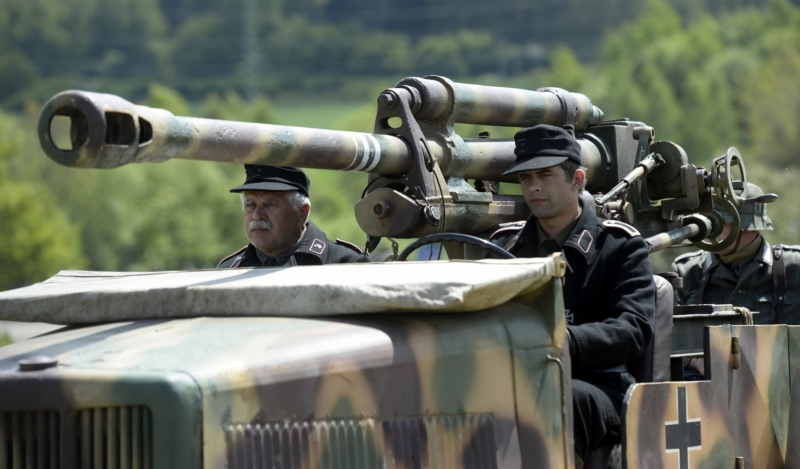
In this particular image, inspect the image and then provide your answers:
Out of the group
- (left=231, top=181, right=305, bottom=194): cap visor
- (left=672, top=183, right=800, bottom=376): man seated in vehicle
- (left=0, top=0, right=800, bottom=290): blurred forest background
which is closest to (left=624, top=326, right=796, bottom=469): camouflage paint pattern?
(left=231, top=181, right=305, bottom=194): cap visor

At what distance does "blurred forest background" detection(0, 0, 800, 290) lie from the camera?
44969 millimetres

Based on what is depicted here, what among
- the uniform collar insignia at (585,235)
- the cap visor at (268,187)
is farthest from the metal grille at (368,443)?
the cap visor at (268,187)

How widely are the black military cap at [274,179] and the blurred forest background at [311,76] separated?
74.7ft

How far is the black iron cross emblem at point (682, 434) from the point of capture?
4.20m

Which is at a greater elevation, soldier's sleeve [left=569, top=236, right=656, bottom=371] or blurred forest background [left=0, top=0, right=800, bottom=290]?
blurred forest background [left=0, top=0, right=800, bottom=290]

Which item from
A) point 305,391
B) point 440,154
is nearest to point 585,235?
point 440,154

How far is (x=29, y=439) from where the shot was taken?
307cm

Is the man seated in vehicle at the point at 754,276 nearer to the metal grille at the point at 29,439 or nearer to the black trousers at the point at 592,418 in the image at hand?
the black trousers at the point at 592,418

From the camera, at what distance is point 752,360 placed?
4.64 meters

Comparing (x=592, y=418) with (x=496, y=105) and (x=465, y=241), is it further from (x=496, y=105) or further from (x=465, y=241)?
(x=496, y=105)

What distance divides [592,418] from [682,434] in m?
0.32

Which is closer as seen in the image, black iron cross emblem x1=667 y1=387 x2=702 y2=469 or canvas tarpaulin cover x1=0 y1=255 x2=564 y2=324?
canvas tarpaulin cover x1=0 y1=255 x2=564 y2=324

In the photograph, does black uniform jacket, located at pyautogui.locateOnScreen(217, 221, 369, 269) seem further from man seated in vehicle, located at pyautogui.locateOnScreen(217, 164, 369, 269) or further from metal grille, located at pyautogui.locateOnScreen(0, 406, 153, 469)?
metal grille, located at pyautogui.locateOnScreen(0, 406, 153, 469)

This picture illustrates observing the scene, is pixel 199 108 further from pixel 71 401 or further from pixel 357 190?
pixel 71 401
